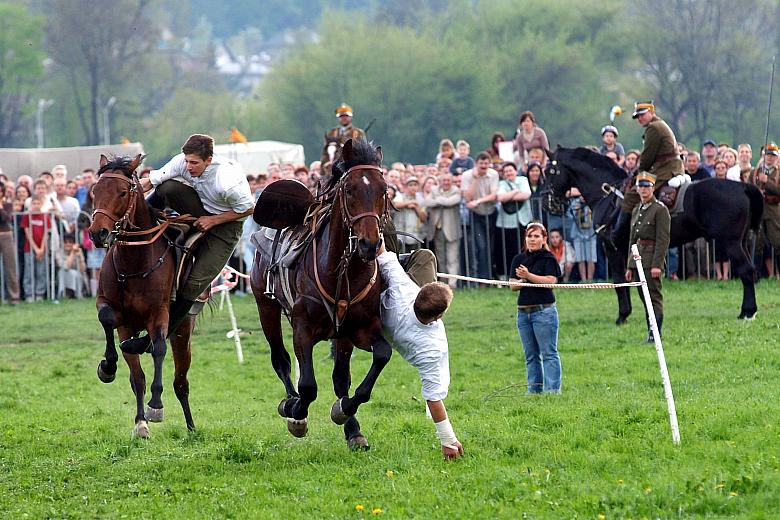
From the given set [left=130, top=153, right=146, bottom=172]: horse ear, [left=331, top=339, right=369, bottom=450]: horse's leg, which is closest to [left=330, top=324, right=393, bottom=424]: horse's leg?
[left=331, top=339, right=369, bottom=450]: horse's leg

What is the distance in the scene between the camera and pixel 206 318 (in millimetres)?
22672

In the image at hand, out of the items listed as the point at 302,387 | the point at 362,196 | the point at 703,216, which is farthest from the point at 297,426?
the point at 703,216

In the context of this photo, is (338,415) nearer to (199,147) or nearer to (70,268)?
(199,147)

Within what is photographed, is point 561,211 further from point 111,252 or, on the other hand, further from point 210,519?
point 210,519

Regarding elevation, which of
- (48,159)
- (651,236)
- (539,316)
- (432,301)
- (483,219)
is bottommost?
(539,316)

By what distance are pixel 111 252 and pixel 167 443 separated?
69.8 inches

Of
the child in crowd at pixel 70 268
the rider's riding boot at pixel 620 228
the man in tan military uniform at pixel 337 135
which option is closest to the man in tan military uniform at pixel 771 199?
the rider's riding boot at pixel 620 228

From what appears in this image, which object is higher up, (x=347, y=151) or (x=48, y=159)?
(x=48, y=159)

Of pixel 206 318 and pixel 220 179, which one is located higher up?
pixel 220 179

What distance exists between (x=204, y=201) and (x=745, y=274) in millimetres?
8612

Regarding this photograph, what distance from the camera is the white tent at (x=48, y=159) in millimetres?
37188

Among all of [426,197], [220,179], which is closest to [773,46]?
[426,197]

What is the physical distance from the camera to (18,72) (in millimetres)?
90938

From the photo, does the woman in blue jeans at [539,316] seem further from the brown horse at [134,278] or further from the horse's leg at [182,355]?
the brown horse at [134,278]
